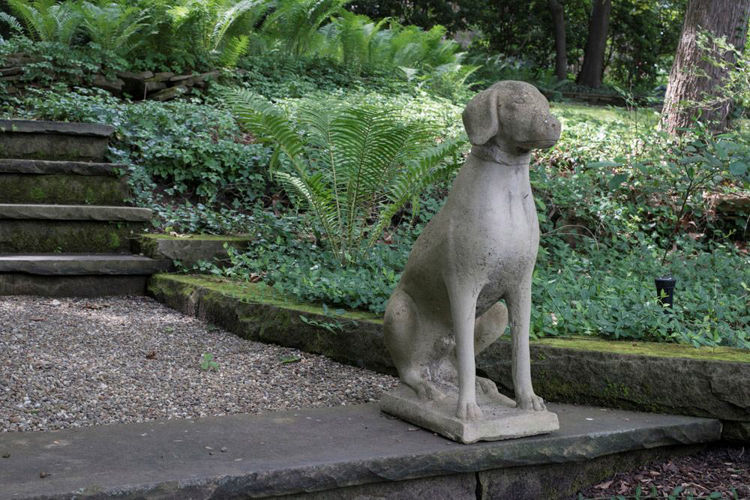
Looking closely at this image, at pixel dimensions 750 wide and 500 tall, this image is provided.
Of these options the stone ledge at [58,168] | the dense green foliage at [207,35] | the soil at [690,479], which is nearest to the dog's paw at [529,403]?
the soil at [690,479]

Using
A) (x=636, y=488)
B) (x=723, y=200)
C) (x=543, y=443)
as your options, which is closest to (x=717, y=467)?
(x=636, y=488)

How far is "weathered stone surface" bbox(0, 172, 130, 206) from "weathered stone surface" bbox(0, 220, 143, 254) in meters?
0.43

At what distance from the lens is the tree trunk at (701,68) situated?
7887 millimetres

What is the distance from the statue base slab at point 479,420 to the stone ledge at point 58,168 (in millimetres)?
4538

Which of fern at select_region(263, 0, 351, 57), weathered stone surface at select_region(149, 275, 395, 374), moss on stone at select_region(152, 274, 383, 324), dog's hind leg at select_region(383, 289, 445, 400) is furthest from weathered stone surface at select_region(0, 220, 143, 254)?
fern at select_region(263, 0, 351, 57)

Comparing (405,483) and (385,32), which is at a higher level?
(385,32)

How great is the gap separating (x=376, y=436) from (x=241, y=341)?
1.94 metres

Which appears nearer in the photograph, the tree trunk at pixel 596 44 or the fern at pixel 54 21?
the fern at pixel 54 21

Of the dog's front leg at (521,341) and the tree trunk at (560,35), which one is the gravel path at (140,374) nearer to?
the dog's front leg at (521,341)

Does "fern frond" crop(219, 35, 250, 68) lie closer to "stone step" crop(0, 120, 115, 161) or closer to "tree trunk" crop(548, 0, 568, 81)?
"stone step" crop(0, 120, 115, 161)

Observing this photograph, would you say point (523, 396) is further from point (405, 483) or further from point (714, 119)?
point (714, 119)

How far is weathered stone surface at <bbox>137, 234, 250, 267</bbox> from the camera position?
604cm

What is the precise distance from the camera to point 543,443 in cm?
305

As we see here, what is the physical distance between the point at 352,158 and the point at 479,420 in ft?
10.5
